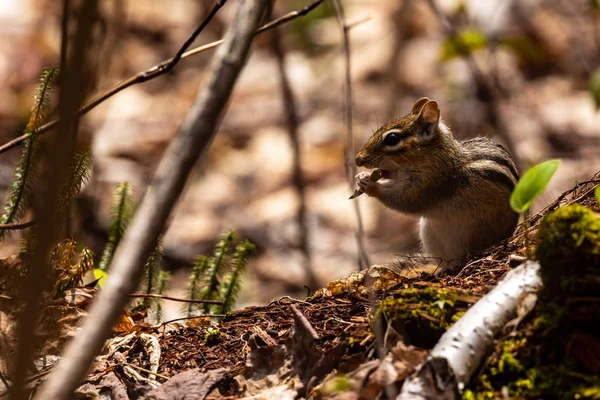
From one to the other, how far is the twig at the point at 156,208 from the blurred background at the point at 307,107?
5071 mm

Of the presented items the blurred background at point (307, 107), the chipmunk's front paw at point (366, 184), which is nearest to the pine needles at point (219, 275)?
the chipmunk's front paw at point (366, 184)

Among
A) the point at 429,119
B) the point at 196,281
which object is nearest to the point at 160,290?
the point at 196,281

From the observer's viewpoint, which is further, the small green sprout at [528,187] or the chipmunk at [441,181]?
the chipmunk at [441,181]

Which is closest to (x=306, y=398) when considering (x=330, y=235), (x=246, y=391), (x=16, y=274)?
(x=246, y=391)

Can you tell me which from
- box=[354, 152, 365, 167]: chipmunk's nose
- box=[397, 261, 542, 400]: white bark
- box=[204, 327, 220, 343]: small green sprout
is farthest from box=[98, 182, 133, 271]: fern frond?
box=[397, 261, 542, 400]: white bark

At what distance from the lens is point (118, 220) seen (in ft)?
14.5

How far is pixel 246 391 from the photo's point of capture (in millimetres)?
2748

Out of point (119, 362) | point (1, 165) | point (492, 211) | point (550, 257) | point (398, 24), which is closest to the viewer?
point (550, 257)

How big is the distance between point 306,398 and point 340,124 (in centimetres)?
677

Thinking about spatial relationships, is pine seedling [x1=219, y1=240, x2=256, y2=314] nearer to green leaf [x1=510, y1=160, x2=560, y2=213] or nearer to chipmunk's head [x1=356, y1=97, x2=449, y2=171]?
chipmunk's head [x1=356, y1=97, x2=449, y2=171]

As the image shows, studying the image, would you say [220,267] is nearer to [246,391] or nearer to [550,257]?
[246,391]

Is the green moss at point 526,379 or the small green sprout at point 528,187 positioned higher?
the small green sprout at point 528,187

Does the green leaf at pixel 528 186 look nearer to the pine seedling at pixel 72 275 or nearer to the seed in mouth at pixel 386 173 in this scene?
the pine seedling at pixel 72 275

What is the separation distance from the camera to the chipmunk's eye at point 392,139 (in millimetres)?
4566
